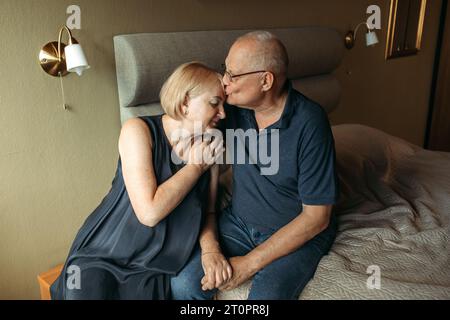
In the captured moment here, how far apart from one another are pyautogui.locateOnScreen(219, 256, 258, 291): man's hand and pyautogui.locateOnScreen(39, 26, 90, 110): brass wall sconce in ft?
2.51

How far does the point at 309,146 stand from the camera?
4.14 feet

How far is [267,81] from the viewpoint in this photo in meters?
1.26

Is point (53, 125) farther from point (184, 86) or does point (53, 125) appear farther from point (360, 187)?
point (360, 187)

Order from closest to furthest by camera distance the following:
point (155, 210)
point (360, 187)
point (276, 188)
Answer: point (155, 210)
point (276, 188)
point (360, 187)

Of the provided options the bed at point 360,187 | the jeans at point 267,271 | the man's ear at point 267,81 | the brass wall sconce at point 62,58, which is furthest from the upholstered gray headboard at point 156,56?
the jeans at point 267,271

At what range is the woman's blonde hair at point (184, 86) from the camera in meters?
1.20

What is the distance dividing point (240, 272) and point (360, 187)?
34.7 inches

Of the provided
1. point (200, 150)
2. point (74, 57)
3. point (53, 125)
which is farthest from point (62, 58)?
point (200, 150)

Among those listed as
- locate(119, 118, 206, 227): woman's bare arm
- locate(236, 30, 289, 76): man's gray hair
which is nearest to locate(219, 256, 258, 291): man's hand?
locate(119, 118, 206, 227): woman's bare arm

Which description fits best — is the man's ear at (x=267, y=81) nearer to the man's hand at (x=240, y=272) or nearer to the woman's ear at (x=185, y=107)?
the woman's ear at (x=185, y=107)

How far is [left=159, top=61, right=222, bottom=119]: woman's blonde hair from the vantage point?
1196 mm

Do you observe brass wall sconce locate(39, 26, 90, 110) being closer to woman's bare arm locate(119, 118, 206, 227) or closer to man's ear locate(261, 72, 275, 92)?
woman's bare arm locate(119, 118, 206, 227)
